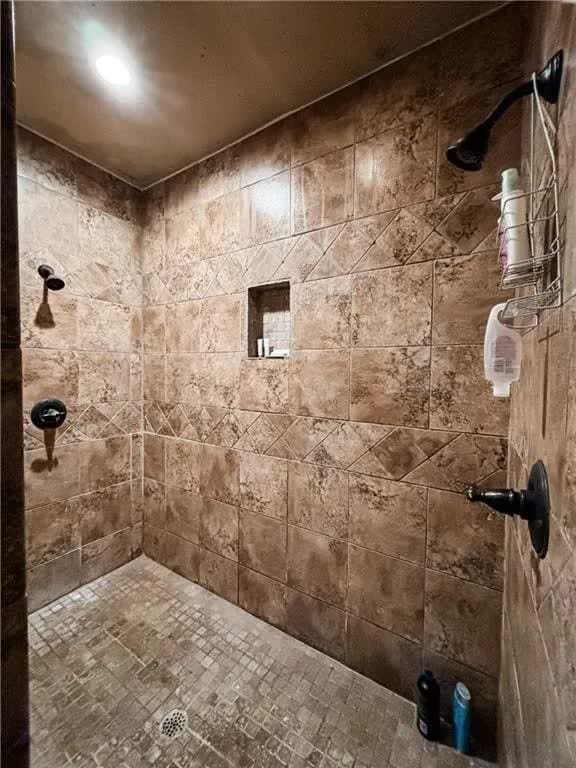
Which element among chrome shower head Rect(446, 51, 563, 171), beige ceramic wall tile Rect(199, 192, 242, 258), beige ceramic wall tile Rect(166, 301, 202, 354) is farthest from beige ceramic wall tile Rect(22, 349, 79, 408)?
chrome shower head Rect(446, 51, 563, 171)

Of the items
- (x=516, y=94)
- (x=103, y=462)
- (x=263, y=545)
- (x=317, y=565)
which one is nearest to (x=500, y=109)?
(x=516, y=94)

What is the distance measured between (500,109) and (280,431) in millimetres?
1212

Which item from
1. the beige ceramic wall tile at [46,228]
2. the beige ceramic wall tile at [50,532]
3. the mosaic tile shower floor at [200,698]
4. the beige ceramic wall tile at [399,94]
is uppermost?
the beige ceramic wall tile at [399,94]

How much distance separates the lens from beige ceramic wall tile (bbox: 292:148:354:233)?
47.6 inches

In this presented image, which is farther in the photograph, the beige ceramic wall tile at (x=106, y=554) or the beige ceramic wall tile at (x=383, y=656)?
the beige ceramic wall tile at (x=106, y=554)

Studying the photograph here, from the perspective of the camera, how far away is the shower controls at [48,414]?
59.1 inches

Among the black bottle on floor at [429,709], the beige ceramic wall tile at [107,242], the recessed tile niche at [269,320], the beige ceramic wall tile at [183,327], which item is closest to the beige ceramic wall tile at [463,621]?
the black bottle on floor at [429,709]

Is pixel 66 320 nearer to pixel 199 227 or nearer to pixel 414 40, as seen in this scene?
pixel 199 227

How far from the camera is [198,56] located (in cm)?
109

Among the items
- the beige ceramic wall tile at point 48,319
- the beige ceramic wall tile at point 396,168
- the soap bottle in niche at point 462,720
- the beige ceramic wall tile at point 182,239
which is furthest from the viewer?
the beige ceramic wall tile at point 182,239

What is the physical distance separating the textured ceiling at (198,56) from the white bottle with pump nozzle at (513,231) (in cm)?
82

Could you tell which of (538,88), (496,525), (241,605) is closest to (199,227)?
(538,88)

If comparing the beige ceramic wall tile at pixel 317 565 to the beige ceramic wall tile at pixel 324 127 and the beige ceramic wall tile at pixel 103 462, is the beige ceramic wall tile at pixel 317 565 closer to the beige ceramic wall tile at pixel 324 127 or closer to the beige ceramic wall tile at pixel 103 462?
the beige ceramic wall tile at pixel 103 462

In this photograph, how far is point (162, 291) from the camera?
1.84 metres
